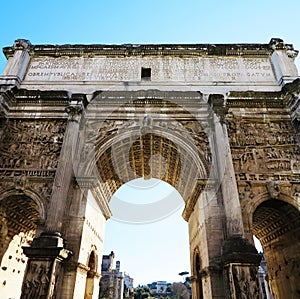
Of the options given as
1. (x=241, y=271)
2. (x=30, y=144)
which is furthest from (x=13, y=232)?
→ (x=241, y=271)

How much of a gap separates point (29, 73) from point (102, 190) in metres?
6.84

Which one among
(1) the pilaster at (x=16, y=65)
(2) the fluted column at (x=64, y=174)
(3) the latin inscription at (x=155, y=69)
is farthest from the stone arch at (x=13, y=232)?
(3) the latin inscription at (x=155, y=69)

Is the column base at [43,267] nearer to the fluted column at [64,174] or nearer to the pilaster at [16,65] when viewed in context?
the fluted column at [64,174]

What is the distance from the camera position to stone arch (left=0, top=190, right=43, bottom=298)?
9641 millimetres

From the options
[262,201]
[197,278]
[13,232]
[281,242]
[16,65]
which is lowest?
[197,278]

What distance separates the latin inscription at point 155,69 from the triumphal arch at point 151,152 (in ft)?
0.21

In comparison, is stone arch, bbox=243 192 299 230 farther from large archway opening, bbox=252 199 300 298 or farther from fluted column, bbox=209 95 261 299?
fluted column, bbox=209 95 261 299

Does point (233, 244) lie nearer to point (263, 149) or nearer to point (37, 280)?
point (263, 149)

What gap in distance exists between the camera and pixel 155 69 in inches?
507

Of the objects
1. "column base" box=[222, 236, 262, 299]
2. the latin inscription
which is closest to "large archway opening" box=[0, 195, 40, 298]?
the latin inscription

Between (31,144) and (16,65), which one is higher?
(16,65)

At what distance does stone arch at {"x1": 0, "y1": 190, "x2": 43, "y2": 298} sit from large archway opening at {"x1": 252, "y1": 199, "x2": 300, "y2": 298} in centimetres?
882

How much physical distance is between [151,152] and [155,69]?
415 centimetres

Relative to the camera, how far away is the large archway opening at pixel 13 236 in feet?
31.9
